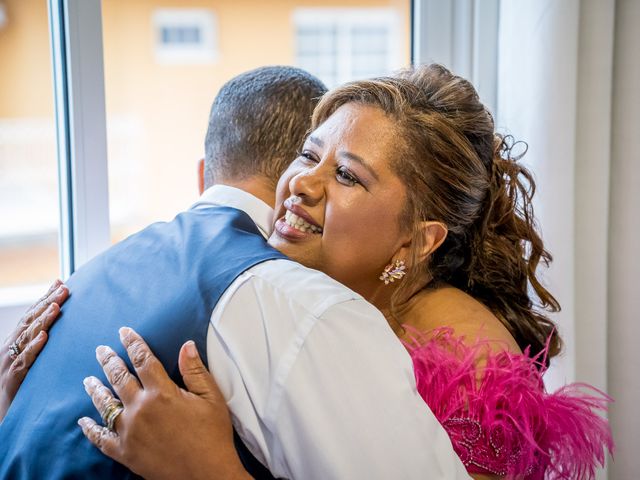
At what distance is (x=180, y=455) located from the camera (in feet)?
2.95

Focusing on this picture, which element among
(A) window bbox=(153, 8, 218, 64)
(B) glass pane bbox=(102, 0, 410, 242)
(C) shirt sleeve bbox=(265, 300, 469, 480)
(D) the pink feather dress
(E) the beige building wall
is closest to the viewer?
(C) shirt sleeve bbox=(265, 300, 469, 480)

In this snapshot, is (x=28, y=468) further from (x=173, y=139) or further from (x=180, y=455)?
(x=173, y=139)

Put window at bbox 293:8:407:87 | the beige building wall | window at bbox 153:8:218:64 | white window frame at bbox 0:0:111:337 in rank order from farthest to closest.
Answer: window at bbox 153:8:218:64, window at bbox 293:8:407:87, the beige building wall, white window frame at bbox 0:0:111:337

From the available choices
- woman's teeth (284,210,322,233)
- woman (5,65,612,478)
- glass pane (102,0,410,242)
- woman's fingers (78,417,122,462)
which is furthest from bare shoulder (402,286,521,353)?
glass pane (102,0,410,242)

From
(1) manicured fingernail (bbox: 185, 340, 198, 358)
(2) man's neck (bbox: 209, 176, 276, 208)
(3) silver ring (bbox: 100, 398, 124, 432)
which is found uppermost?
(2) man's neck (bbox: 209, 176, 276, 208)

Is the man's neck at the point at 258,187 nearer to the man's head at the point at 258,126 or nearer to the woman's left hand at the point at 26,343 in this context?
the man's head at the point at 258,126

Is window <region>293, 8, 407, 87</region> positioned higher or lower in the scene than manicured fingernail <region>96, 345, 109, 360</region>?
higher

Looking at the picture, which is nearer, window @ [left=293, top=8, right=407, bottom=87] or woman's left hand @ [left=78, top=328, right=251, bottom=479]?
woman's left hand @ [left=78, top=328, right=251, bottom=479]

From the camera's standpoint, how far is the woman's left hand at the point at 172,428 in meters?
0.89

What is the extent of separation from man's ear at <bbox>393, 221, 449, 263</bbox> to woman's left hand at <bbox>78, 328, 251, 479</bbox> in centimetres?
46

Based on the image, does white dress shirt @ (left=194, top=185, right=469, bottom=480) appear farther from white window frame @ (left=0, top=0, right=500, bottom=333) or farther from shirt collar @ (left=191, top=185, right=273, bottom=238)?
white window frame @ (left=0, top=0, right=500, bottom=333)

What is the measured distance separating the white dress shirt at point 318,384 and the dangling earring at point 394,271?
1.07 feet

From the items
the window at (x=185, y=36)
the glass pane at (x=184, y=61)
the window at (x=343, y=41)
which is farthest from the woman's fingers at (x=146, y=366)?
the window at (x=185, y=36)

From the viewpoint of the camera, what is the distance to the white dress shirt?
0.85 metres
